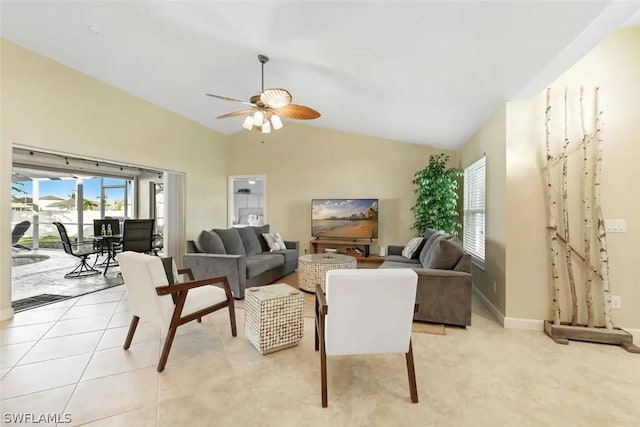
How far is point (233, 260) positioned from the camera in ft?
12.2

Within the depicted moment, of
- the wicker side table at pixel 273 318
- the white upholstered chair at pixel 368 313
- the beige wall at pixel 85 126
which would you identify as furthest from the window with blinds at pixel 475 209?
the beige wall at pixel 85 126

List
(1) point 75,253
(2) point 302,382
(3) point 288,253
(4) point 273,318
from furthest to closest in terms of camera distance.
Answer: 1. (3) point 288,253
2. (1) point 75,253
3. (4) point 273,318
4. (2) point 302,382

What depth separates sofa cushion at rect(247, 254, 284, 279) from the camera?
3.89 metres

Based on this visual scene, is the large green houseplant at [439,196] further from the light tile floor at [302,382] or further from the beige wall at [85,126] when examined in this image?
the beige wall at [85,126]

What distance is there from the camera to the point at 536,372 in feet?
7.13

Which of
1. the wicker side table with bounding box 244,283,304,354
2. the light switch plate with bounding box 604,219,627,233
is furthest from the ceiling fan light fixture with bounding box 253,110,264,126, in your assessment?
the light switch plate with bounding box 604,219,627,233

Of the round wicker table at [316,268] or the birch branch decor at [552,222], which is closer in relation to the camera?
the birch branch decor at [552,222]

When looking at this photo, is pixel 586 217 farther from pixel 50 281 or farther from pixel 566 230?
pixel 50 281

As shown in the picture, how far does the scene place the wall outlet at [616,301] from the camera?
110 inches

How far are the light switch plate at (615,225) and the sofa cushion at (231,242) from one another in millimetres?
4461

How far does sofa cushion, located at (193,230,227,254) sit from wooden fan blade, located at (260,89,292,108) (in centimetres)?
207

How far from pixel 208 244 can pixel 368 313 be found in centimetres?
295

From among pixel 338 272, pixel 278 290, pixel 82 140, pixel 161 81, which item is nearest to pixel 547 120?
pixel 338 272

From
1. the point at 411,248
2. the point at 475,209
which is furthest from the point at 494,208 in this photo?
the point at 411,248
